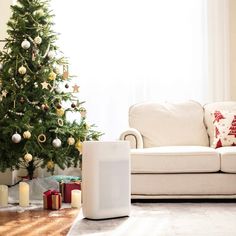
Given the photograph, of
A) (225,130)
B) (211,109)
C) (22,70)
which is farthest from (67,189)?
(211,109)

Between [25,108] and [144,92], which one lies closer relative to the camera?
[25,108]

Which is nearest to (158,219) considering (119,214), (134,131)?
(119,214)

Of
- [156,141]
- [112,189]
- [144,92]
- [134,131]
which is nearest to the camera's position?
[112,189]

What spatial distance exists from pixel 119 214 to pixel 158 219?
0.83 ft

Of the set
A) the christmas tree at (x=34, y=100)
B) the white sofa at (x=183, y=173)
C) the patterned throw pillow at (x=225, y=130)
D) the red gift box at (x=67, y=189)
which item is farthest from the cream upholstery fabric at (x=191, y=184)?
the christmas tree at (x=34, y=100)

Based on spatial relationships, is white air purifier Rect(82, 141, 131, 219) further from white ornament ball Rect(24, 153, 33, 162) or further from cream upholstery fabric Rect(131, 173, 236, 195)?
white ornament ball Rect(24, 153, 33, 162)

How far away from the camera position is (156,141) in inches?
178

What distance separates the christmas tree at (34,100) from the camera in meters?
4.20

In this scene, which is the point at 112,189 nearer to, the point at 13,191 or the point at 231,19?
the point at 13,191

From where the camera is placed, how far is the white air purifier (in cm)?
305

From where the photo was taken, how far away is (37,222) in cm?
308

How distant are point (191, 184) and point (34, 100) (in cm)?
157

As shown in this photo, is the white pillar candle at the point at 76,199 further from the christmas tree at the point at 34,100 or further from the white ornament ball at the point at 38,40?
the white ornament ball at the point at 38,40

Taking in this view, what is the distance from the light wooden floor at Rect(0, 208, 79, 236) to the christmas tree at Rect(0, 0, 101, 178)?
0.80 meters
